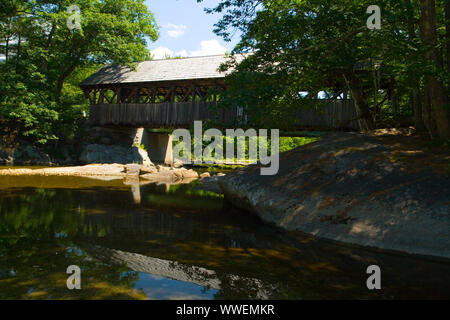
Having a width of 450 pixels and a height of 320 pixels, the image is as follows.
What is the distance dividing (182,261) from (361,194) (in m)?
2.88

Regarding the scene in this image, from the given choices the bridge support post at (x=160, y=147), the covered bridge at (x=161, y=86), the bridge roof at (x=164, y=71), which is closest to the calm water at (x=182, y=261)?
the covered bridge at (x=161, y=86)

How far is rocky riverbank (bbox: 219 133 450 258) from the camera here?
4.07m

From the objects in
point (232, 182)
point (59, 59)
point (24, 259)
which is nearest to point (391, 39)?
point (232, 182)

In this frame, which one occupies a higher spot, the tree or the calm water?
the tree

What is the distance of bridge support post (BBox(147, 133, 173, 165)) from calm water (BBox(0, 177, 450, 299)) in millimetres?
17957

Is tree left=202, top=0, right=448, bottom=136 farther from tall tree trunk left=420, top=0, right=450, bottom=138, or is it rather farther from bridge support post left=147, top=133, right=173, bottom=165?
bridge support post left=147, top=133, right=173, bottom=165

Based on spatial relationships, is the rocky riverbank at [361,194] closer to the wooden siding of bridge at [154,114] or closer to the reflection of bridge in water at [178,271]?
the reflection of bridge in water at [178,271]

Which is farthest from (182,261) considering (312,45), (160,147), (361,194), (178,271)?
(160,147)

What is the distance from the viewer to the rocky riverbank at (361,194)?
160 inches

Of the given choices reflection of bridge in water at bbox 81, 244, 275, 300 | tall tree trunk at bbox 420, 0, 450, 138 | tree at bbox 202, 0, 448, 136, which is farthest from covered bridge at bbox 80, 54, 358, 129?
reflection of bridge in water at bbox 81, 244, 275, 300

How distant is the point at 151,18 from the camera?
23.5 metres

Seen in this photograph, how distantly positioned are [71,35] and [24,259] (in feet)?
65.4

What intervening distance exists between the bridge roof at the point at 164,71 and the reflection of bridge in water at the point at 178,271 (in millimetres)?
14185

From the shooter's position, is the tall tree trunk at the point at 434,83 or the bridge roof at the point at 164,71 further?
the bridge roof at the point at 164,71
